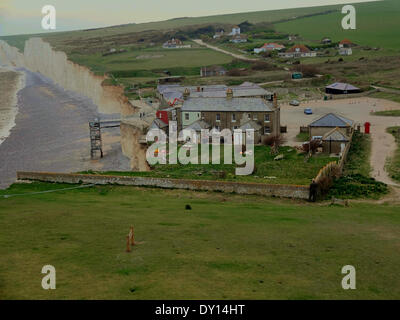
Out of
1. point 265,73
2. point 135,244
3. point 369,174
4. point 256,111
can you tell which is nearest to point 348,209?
point 369,174

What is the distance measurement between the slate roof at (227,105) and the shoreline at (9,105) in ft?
101

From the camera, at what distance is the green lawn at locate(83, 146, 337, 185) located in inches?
1636

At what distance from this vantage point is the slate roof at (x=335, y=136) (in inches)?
→ 1980

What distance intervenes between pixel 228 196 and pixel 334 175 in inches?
376

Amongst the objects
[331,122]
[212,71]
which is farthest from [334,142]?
[212,71]

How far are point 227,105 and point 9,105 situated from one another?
233 ft

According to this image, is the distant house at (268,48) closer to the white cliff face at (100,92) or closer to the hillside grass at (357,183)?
the white cliff face at (100,92)

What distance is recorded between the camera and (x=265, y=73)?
134500 mm

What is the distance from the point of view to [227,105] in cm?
6128

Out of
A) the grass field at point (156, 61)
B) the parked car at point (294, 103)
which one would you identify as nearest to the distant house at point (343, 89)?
the parked car at point (294, 103)

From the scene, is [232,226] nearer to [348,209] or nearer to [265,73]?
[348,209]

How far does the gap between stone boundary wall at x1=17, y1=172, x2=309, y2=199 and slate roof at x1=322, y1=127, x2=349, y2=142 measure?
Result: 16.5 meters

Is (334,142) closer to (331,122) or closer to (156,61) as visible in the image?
(331,122)
